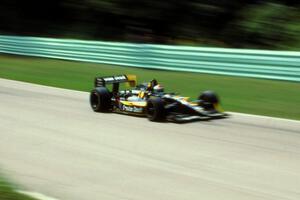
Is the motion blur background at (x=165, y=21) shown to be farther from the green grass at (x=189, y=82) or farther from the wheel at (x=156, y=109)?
the wheel at (x=156, y=109)


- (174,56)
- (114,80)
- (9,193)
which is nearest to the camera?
(9,193)

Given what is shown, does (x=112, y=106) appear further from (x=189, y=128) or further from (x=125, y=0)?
(x=125, y=0)

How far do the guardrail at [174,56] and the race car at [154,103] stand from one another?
4.12 m

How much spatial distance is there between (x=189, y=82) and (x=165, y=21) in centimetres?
965

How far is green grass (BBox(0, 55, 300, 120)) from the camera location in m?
11.3

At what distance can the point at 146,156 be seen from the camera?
739 centimetres

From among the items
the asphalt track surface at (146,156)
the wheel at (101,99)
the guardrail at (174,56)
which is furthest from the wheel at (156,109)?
the guardrail at (174,56)

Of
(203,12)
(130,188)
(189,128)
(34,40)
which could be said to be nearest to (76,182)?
(130,188)

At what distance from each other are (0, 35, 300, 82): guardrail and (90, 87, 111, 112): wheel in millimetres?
4946

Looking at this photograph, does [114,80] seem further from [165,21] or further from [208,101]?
[165,21]

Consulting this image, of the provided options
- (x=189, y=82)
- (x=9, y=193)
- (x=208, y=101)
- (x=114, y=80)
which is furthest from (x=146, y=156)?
(x=189, y=82)

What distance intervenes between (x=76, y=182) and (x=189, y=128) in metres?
3.44

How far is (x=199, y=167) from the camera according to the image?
6.82 meters

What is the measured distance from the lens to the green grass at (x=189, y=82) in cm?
1134
